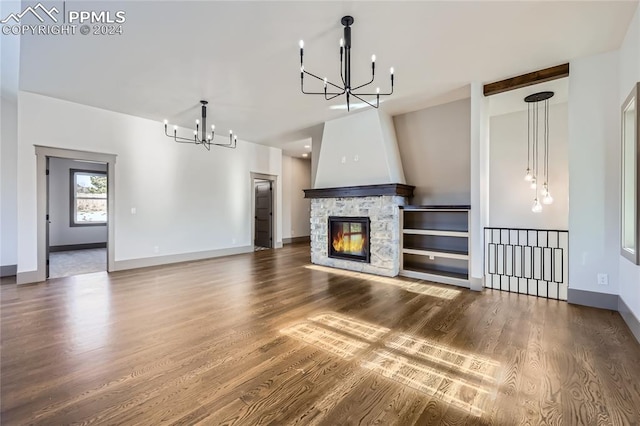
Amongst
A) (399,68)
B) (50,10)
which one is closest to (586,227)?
(399,68)

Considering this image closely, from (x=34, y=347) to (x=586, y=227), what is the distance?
5.91 m

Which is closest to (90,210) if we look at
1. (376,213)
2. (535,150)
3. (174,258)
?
(174,258)

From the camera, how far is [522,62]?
11.8ft

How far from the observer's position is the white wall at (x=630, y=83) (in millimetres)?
2662

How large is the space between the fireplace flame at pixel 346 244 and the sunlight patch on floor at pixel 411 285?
0.45 meters

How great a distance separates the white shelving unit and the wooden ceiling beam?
181 centimetres

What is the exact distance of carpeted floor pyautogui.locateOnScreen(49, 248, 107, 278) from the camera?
538cm

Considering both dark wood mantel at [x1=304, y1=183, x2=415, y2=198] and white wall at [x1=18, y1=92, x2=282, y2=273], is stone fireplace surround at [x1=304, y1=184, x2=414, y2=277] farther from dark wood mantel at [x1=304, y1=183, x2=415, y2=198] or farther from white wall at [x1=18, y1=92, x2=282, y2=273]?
white wall at [x1=18, y1=92, x2=282, y2=273]

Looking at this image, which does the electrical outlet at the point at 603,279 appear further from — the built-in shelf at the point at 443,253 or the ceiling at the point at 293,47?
the ceiling at the point at 293,47

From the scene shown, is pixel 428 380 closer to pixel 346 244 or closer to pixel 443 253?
pixel 443 253

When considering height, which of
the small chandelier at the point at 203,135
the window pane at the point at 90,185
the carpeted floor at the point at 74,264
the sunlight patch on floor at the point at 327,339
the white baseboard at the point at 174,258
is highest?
the small chandelier at the point at 203,135

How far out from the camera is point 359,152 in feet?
18.2

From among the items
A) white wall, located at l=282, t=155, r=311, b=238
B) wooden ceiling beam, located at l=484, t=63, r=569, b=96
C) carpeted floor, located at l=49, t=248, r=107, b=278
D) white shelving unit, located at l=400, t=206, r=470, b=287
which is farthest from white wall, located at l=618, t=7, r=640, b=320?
carpeted floor, located at l=49, t=248, r=107, b=278

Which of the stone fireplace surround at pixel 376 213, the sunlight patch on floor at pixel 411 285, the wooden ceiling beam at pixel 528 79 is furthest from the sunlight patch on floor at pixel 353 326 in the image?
the wooden ceiling beam at pixel 528 79
